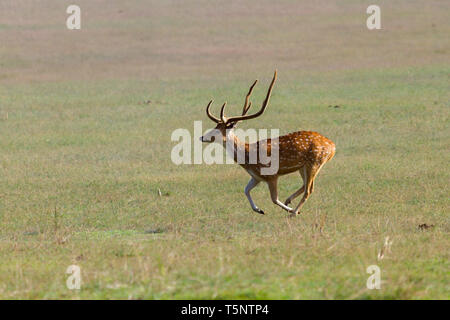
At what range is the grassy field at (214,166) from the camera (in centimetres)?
737

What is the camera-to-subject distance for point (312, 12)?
48.4 meters

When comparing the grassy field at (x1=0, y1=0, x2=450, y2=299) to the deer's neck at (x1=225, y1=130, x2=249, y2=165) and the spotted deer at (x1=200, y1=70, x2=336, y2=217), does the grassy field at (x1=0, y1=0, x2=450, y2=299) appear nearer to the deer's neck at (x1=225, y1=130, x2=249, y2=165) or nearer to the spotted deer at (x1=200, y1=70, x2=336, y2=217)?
the spotted deer at (x1=200, y1=70, x2=336, y2=217)

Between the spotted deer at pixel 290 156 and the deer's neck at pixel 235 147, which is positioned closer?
the spotted deer at pixel 290 156

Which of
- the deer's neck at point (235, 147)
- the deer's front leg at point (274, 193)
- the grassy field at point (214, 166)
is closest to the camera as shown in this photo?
the grassy field at point (214, 166)

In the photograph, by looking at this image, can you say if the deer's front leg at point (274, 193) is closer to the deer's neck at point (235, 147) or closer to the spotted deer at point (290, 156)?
the spotted deer at point (290, 156)

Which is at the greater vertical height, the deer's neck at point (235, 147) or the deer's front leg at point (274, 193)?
the deer's neck at point (235, 147)

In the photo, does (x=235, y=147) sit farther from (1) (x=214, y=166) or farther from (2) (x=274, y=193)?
(1) (x=214, y=166)

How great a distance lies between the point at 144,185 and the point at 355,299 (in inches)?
376

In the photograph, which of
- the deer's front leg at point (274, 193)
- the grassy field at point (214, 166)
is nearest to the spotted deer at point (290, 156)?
the deer's front leg at point (274, 193)

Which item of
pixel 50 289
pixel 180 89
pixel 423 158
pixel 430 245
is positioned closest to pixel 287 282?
pixel 50 289

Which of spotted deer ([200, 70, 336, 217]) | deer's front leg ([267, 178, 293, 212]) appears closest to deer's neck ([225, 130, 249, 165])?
spotted deer ([200, 70, 336, 217])

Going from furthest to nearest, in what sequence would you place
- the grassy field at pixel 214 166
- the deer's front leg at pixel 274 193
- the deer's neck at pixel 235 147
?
1. the deer's neck at pixel 235 147
2. the deer's front leg at pixel 274 193
3. the grassy field at pixel 214 166

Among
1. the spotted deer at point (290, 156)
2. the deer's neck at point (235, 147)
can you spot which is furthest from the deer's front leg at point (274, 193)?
the deer's neck at point (235, 147)

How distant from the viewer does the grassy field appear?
7.37 metres
